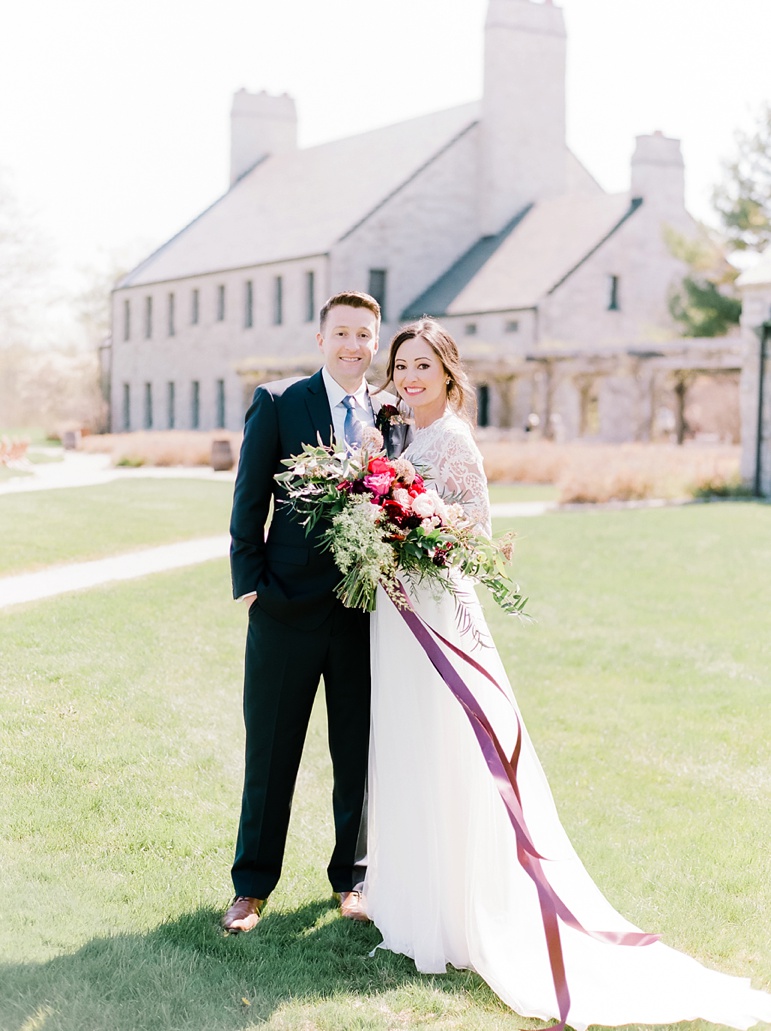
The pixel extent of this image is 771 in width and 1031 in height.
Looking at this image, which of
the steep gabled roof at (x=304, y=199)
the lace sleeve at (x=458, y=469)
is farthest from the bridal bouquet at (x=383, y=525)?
the steep gabled roof at (x=304, y=199)

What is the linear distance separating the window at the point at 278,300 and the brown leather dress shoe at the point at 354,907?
36955 mm

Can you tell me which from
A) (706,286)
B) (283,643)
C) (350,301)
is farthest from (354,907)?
(706,286)

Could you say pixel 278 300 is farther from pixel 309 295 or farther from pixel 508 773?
pixel 508 773

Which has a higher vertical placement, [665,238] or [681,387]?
[665,238]

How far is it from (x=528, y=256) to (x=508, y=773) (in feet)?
111

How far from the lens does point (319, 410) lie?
471cm

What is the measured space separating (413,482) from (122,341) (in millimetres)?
48034

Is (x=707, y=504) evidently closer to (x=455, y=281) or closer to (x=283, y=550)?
(x=283, y=550)

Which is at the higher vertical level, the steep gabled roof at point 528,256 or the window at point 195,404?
the steep gabled roof at point 528,256

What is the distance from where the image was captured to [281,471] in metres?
4.76

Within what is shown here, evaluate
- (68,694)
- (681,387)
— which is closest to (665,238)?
(681,387)

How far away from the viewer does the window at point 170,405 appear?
4669cm

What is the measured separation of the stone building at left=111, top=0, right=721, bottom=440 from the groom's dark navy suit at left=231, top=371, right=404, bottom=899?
2508 centimetres

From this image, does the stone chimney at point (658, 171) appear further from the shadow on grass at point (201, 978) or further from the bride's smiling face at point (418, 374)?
the shadow on grass at point (201, 978)
